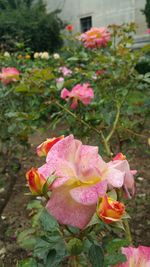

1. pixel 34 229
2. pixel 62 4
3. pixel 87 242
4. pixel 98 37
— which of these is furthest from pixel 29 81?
pixel 62 4

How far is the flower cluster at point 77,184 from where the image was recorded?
1.65ft

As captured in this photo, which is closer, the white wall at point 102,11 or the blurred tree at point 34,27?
the blurred tree at point 34,27

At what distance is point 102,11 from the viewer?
15273 mm

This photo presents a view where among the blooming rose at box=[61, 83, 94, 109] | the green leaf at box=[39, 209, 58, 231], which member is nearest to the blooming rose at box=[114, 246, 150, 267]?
the green leaf at box=[39, 209, 58, 231]

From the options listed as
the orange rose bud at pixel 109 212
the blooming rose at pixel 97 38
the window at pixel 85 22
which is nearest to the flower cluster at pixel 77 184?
the orange rose bud at pixel 109 212

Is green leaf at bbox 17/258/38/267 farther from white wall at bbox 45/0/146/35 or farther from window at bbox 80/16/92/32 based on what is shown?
window at bbox 80/16/92/32

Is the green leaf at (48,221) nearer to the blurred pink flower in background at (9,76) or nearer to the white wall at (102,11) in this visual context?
the blurred pink flower in background at (9,76)

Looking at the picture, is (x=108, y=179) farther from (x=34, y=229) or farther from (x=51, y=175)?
(x=34, y=229)

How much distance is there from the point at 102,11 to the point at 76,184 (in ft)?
50.8

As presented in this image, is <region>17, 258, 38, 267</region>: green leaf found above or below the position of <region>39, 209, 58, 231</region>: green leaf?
below

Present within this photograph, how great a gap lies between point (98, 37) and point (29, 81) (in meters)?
0.84

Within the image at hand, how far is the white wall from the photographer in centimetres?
1421

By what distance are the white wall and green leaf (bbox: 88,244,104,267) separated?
45.2 ft

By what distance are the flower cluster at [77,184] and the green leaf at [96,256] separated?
0.08 m
